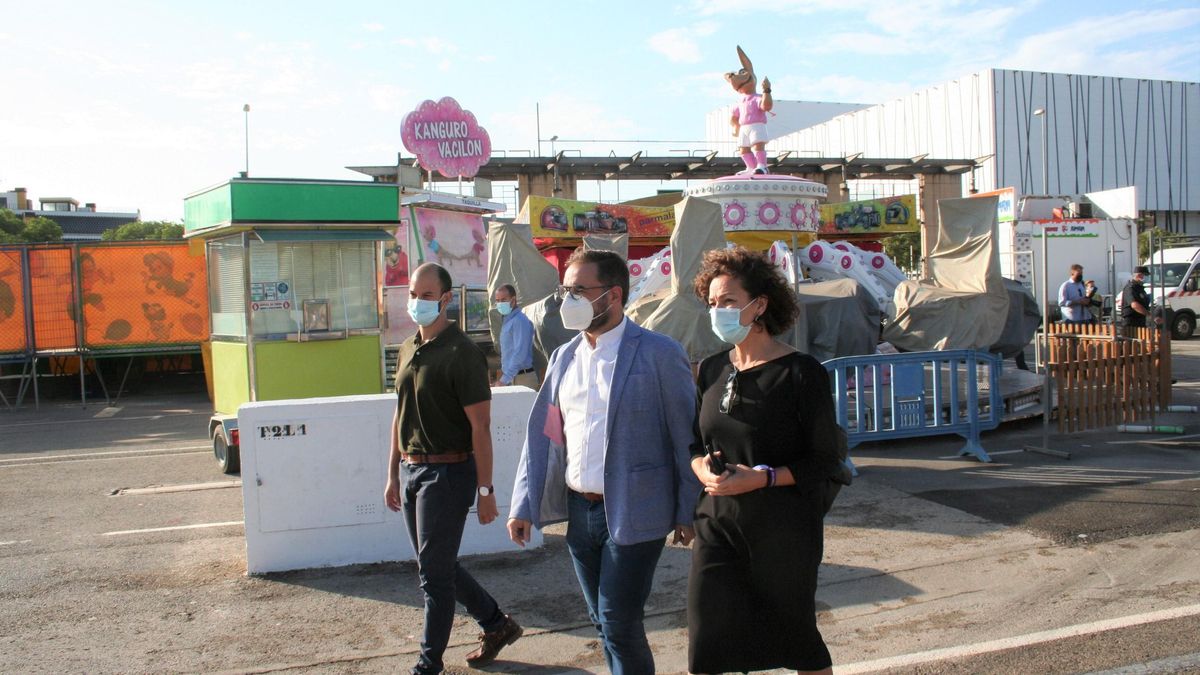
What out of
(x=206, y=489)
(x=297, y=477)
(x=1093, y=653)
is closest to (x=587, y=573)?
(x=1093, y=653)

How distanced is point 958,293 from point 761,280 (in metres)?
10.2

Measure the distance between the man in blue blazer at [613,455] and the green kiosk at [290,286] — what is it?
6.23 meters

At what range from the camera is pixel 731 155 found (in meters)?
39.5

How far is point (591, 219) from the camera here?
28.2 m

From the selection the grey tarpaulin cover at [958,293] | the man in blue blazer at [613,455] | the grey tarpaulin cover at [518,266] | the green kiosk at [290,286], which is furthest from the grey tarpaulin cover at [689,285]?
the man in blue blazer at [613,455]

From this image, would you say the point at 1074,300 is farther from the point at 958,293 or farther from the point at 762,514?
the point at 762,514

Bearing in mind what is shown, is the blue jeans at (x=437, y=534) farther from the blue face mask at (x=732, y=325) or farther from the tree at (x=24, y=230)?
the tree at (x=24, y=230)

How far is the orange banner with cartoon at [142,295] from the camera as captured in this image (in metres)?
16.6

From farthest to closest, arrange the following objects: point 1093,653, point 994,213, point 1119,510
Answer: point 994,213, point 1119,510, point 1093,653

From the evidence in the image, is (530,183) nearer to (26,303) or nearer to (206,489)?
(26,303)

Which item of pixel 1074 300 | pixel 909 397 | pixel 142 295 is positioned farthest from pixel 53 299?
pixel 1074 300

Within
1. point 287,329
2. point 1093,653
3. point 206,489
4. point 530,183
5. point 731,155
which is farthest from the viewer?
point 731,155

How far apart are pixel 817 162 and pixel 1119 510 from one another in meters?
33.5

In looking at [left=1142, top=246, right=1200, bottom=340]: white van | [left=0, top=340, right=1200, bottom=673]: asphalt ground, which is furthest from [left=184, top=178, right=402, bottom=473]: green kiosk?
[left=1142, top=246, right=1200, bottom=340]: white van
